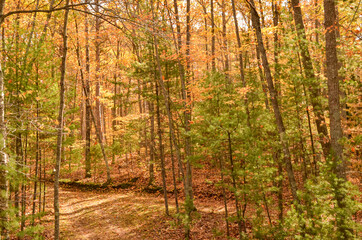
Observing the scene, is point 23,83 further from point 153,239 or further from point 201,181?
point 201,181

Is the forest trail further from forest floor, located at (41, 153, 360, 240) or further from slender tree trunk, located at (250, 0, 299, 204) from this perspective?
slender tree trunk, located at (250, 0, 299, 204)

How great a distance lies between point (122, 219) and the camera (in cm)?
1086

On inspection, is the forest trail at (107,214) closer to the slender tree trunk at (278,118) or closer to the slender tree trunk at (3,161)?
the slender tree trunk at (3,161)

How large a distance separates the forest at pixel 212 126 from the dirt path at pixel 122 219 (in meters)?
0.07

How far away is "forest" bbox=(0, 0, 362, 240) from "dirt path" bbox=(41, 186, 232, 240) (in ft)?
0.23

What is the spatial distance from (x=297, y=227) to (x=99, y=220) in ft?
30.9

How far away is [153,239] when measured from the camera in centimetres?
875

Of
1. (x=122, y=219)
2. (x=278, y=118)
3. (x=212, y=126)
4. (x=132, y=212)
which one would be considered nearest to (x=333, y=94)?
(x=278, y=118)

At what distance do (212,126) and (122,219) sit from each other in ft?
24.8

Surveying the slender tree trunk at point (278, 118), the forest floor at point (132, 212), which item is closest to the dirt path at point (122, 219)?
the forest floor at point (132, 212)

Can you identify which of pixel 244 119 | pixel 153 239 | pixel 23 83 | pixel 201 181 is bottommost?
pixel 153 239

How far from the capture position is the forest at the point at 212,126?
15.0 ft

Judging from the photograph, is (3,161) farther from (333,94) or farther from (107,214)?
(107,214)

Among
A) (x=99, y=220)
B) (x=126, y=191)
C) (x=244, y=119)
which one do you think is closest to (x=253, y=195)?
(x=244, y=119)
